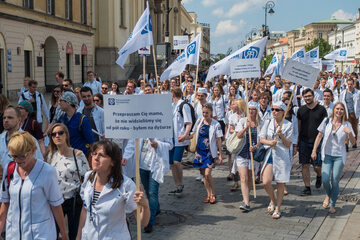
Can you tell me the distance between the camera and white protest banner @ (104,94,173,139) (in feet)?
13.2

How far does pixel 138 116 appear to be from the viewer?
4039mm

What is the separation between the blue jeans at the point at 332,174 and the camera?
24.0 ft

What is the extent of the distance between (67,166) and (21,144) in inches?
46.1

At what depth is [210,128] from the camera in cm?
786

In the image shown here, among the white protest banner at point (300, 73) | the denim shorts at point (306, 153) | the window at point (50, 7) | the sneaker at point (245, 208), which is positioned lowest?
the sneaker at point (245, 208)

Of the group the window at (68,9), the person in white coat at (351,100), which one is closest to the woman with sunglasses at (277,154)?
the person in white coat at (351,100)

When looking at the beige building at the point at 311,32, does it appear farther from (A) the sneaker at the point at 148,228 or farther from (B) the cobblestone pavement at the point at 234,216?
(A) the sneaker at the point at 148,228

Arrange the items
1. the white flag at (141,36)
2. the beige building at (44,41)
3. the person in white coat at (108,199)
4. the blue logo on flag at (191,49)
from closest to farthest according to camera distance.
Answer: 1. the person in white coat at (108,199)
2. the white flag at (141,36)
3. the blue logo on flag at (191,49)
4. the beige building at (44,41)

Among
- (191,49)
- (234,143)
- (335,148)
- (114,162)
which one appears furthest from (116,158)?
(191,49)

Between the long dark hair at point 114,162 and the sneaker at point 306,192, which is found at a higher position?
the long dark hair at point 114,162

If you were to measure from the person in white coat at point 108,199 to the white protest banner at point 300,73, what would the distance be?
463 cm

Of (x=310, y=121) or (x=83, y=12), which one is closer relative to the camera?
(x=310, y=121)

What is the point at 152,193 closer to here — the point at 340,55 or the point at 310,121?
the point at 310,121

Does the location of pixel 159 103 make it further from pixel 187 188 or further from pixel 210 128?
pixel 187 188
